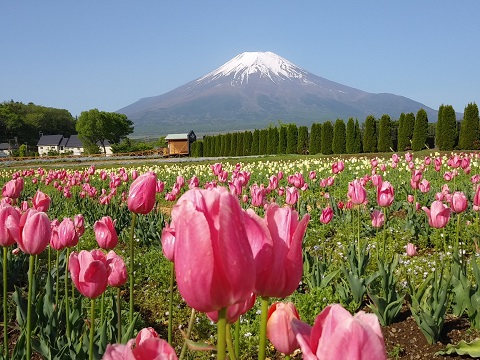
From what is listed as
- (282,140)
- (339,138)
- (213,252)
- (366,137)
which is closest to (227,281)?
(213,252)

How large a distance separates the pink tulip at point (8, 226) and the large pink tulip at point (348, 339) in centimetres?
200

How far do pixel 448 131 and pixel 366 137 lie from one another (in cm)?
527

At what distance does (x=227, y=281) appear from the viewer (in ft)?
2.85

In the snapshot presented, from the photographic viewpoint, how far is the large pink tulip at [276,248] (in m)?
0.96

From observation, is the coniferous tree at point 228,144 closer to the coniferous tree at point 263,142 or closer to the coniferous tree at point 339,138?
the coniferous tree at point 263,142

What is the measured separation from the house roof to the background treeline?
1632 millimetres

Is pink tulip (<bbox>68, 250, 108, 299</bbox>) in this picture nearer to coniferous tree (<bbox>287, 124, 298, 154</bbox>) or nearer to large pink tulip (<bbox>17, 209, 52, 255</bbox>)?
large pink tulip (<bbox>17, 209, 52, 255</bbox>)

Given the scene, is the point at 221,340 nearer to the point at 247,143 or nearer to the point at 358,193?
the point at 358,193

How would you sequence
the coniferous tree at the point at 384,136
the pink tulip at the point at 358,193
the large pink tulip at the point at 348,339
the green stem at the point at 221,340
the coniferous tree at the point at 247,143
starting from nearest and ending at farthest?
the large pink tulip at the point at 348,339 → the green stem at the point at 221,340 → the pink tulip at the point at 358,193 → the coniferous tree at the point at 384,136 → the coniferous tree at the point at 247,143

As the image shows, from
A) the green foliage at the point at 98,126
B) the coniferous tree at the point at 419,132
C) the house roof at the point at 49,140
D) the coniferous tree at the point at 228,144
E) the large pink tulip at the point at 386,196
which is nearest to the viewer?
the large pink tulip at the point at 386,196

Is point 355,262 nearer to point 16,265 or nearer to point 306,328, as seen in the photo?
point 16,265

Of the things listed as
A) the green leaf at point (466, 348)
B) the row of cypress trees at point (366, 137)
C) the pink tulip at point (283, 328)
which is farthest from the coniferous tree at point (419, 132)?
the pink tulip at point (283, 328)

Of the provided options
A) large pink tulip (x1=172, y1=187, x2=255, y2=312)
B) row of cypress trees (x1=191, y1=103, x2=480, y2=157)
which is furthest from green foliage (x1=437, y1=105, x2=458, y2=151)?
large pink tulip (x1=172, y1=187, x2=255, y2=312)

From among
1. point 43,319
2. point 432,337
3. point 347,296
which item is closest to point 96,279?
point 43,319
